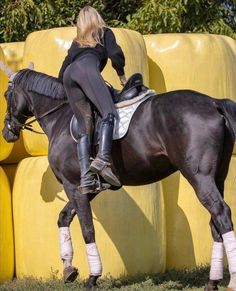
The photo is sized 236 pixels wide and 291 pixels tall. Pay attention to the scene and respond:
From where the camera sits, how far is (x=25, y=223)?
8.36 meters

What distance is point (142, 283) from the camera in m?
7.56

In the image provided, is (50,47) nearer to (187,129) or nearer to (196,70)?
(196,70)

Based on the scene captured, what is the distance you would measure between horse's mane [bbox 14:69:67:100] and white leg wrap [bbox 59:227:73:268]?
1.30 metres

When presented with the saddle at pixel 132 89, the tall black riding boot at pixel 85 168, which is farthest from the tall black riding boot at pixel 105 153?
the saddle at pixel 132 89

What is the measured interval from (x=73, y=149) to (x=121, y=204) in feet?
3.75

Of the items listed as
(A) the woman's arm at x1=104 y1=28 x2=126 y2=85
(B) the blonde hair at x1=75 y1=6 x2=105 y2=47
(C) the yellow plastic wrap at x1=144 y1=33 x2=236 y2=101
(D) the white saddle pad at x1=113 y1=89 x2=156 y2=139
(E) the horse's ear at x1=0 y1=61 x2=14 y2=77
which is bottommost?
(C) the yellow plastic wrap at x1=144 y1=33 x2=236 y2=101

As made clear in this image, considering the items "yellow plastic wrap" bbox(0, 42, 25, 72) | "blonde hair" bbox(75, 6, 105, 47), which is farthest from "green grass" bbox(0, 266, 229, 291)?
"yellow plastic wrap" bbox(0, 42, 25, 72)

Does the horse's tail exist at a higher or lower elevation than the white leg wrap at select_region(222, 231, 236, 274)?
higher

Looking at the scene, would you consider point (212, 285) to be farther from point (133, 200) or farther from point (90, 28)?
point (90, 28)

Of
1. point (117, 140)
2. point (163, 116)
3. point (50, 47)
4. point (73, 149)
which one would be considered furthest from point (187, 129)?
point (50, 47)

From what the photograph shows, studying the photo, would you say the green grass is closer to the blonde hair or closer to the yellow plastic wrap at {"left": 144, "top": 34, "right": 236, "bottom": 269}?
the yellow plastic wrap at {"left": 144, "top": 34, "right": 236, "bottom": 269}

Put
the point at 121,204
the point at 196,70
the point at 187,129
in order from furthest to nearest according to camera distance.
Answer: the point at 196,70 < the point at 121,204 < the point at 187,129

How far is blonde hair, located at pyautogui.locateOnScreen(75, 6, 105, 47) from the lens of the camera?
7.18m

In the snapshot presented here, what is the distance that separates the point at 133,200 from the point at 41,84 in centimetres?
157
